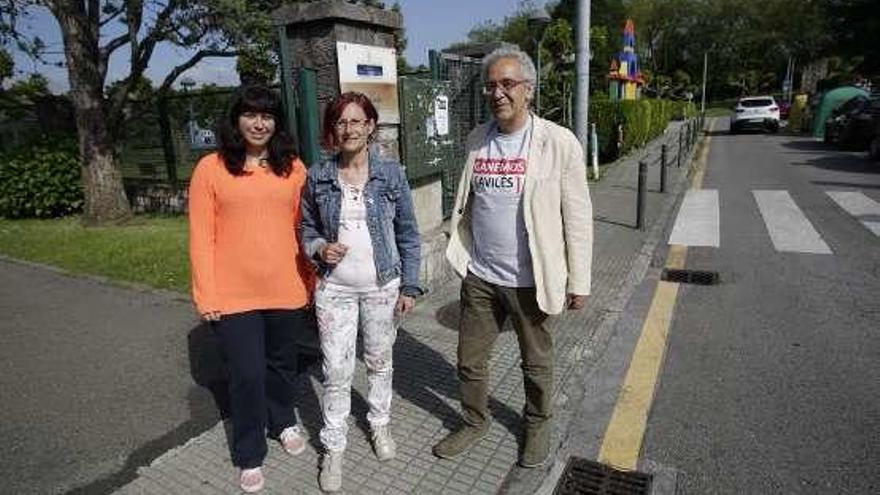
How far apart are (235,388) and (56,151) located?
1021 centimetres

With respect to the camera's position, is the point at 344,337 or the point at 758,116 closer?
the point at 344,337

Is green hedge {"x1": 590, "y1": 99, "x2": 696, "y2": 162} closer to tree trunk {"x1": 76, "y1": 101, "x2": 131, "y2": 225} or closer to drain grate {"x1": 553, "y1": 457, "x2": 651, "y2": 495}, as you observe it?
tree trunk {"x1": 76, "y1": 101, "x2": 131, "y2": 225}

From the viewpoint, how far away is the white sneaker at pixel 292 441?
305 centimetres

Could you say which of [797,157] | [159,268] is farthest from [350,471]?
[797,157]

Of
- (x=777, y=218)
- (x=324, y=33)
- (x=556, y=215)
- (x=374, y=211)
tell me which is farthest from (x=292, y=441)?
(x=777, y=218)

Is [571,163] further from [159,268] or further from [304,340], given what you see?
[159,268]

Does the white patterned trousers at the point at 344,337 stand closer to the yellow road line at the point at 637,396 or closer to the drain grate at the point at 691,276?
the yellow road line at the point at 637,396

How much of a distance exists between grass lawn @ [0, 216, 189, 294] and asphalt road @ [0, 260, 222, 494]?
1.92ft

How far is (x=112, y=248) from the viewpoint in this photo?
7.93m

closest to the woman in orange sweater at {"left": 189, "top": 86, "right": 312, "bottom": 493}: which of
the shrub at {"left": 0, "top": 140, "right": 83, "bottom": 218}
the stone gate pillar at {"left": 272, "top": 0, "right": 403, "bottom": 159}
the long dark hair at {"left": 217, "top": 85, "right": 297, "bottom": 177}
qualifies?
the long dark hair at {"left": 217, "top": 85, "right": 297, "bottom": 177}

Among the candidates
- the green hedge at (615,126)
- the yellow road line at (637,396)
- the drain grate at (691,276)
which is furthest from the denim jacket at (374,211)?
the green hedge at (615,126)

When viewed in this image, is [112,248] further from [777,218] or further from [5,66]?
[777,218]

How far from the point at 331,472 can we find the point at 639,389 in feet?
6.43

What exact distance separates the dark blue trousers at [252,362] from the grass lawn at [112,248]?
3445 millimetres
